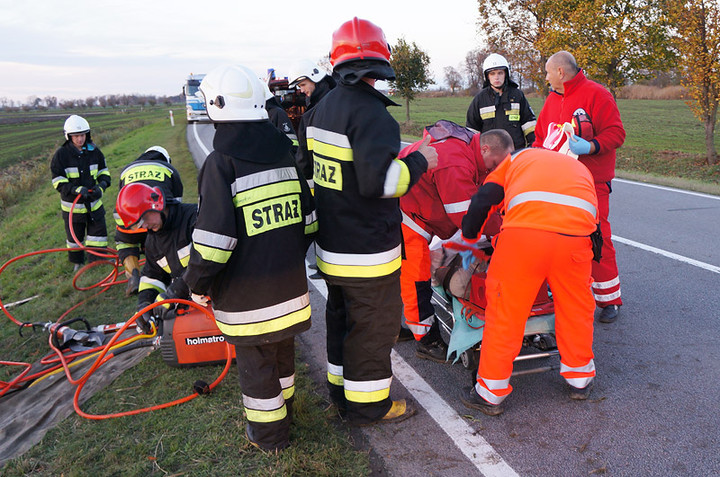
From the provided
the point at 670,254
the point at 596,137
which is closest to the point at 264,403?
the point at 596,137

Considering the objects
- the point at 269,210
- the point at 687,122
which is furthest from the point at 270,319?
the point at 687,122

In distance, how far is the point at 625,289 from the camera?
5.06 metres

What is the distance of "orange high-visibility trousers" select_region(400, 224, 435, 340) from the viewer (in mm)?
4039

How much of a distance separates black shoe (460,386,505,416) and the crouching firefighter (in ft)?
7.30

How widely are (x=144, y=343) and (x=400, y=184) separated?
9.96 feet

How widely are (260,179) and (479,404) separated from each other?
6.52 ft

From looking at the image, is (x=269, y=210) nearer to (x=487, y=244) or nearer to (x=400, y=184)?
(x=400, y=184)

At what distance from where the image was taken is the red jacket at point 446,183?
12.0 ft

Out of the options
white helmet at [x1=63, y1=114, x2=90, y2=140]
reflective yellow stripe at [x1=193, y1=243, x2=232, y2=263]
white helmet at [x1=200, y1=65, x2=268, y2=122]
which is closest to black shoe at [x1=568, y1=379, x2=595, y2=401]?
reflective yellow stripe at [x1=193, y1=243, x2=232, y2=263]

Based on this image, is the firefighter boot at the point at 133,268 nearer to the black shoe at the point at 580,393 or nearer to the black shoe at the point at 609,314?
the black shoe at the point at 580,393

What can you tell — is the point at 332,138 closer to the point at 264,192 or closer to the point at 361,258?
the point at 264,192

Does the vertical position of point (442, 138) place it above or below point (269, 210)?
above

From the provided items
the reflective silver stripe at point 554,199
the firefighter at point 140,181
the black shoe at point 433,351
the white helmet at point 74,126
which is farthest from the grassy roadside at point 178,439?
the white helmet at point 74,126

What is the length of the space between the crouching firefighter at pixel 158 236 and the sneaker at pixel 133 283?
1.06m
